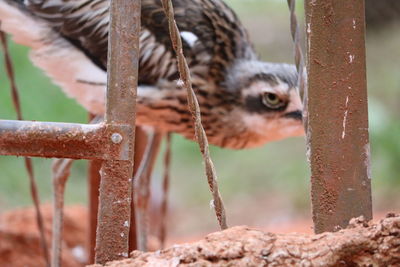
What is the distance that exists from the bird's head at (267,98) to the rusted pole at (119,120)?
158 cm

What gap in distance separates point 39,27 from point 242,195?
4.73m

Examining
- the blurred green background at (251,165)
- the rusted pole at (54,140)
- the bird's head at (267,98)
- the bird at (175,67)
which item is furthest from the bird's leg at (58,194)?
the blurred green background at (251,165)

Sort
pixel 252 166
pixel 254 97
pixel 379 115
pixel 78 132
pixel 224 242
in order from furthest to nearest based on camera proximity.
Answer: pixel 252 166
pixel 379 115
pixel 254 97
pixel 78 132
pixel 224 242

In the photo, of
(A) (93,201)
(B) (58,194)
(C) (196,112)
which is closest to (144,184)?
(A) (93,201)

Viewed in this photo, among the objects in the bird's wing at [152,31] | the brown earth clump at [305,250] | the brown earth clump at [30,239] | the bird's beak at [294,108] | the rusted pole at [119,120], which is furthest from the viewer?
the brown earth clump at [30,239]

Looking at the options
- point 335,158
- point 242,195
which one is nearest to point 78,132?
point 335,158

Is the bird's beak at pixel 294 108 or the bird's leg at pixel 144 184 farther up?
the bird's beak at pixel 294 108

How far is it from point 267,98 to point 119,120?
1.65 metres

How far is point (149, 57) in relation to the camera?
277 centimetres

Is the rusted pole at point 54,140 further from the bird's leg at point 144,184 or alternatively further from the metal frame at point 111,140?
the bird's leg at point 144,184

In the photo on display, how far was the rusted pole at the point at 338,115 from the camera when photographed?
4.50 feet

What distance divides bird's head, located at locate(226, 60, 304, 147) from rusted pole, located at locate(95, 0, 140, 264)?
1.58 metres

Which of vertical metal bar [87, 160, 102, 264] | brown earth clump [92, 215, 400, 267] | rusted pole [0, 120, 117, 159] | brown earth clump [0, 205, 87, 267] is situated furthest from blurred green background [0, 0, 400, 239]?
brown earth clump [92, 215, 400, 267]

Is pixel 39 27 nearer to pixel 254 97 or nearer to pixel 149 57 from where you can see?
pixel 149 57
